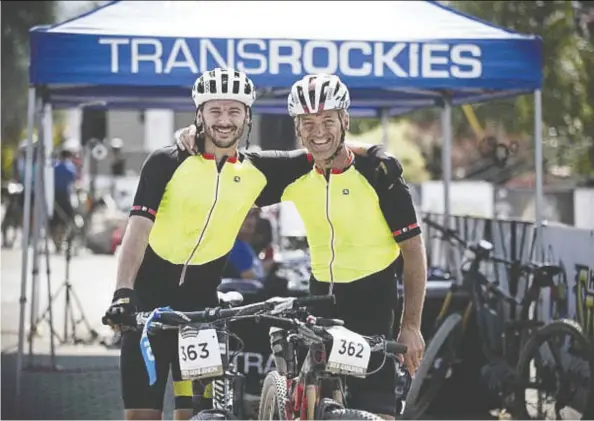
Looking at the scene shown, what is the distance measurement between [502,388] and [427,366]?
511mm

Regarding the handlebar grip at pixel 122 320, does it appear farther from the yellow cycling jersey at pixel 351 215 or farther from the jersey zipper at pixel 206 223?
A: the yellow cycling jersey at pixel 351 215

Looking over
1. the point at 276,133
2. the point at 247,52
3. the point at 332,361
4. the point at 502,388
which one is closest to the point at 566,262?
the point at 502,388

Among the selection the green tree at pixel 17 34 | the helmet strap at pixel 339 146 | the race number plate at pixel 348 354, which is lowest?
the race number plate at pixel 348 354

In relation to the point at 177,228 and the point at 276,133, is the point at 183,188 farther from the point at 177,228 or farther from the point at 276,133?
the point at 276,133

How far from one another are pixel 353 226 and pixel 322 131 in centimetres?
43

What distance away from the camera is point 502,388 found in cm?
813

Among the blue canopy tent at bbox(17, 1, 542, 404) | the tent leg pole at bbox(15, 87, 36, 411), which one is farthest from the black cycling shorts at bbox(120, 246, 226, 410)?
the tent leg pole at bbox(15, 87, 36, 411)

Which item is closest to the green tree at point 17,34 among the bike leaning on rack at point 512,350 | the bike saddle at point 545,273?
the bike leaning on rack at point 512,350

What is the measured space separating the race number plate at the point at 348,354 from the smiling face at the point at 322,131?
86 cm

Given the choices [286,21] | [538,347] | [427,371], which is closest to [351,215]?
[538,347]

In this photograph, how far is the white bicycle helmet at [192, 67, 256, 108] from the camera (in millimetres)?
5258

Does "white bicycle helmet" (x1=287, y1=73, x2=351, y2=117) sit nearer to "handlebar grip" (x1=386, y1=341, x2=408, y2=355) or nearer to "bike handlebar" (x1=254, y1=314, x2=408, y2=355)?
"bike handlebar" (x1=254, y1=314, x2=408, y2=355)

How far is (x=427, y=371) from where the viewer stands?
8.18 meters

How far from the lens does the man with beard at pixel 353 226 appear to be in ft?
17.2
